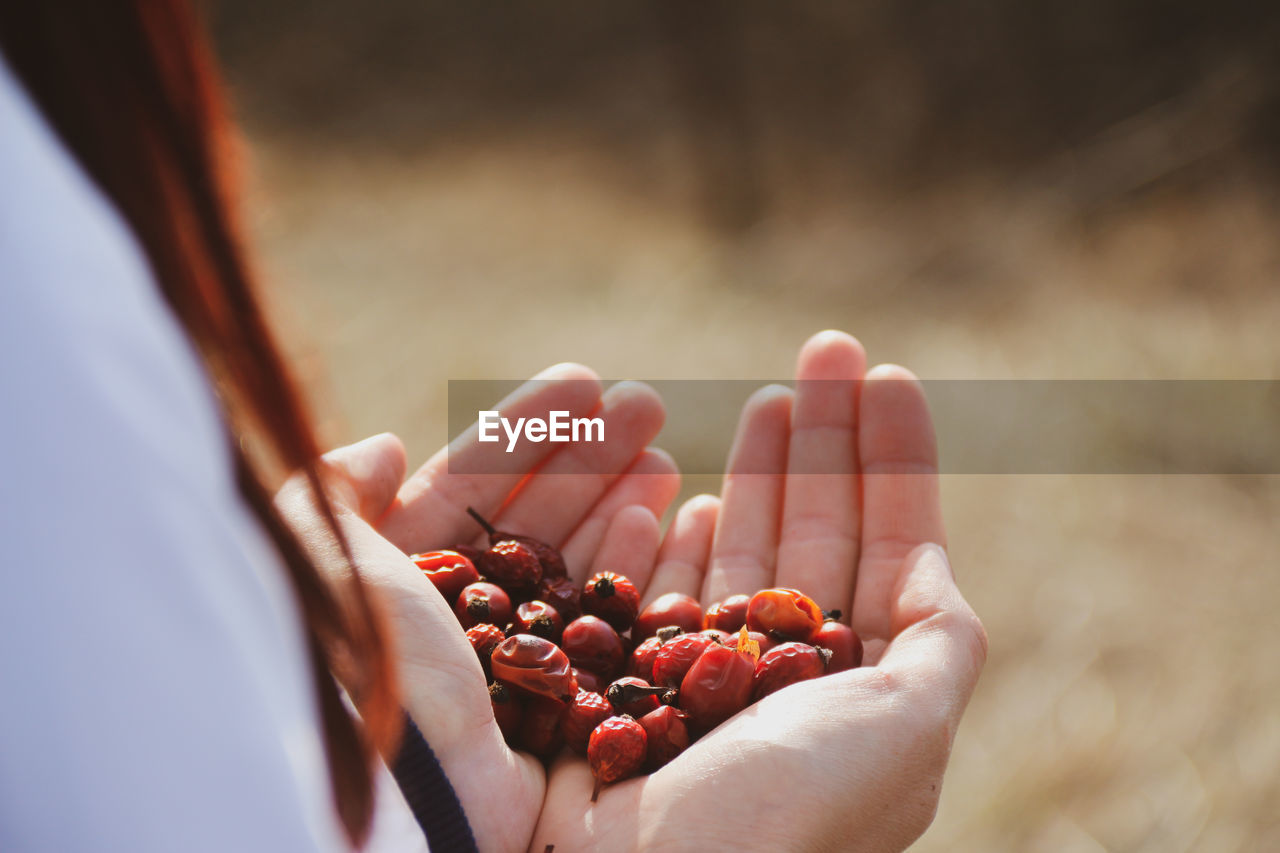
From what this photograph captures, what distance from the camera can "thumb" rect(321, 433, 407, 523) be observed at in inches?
51.0

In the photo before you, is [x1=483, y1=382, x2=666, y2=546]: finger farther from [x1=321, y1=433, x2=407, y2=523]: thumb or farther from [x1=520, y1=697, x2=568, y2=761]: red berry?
[x1=520, y1=697, x2=568, y2=761]: red berry

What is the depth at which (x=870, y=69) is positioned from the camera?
3201mm

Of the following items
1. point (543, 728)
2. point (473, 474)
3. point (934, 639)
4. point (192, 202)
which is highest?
point (192, 202)

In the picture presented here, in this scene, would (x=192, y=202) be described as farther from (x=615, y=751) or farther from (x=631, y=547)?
(x=631, y=547)

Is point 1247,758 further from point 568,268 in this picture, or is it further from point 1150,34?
point 1150,34

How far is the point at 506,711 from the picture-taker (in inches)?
41.6

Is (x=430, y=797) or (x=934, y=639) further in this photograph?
(x=934, y=639)

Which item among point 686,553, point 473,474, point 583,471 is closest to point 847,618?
point 686,553

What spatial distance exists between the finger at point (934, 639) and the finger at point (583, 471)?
58 centimetres

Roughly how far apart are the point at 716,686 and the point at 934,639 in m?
0.25

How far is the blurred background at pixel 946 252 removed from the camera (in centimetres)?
192

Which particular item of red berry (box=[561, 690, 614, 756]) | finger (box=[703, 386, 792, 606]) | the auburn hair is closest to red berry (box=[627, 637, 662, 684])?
red berry (box=[561, 690, 614, 756])

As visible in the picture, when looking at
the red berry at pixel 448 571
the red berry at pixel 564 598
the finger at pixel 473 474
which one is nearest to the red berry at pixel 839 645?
the red berry at pixel 564 598

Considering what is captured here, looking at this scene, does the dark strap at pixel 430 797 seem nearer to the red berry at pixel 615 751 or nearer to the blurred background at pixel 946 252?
the red berry at pixel 615 751
